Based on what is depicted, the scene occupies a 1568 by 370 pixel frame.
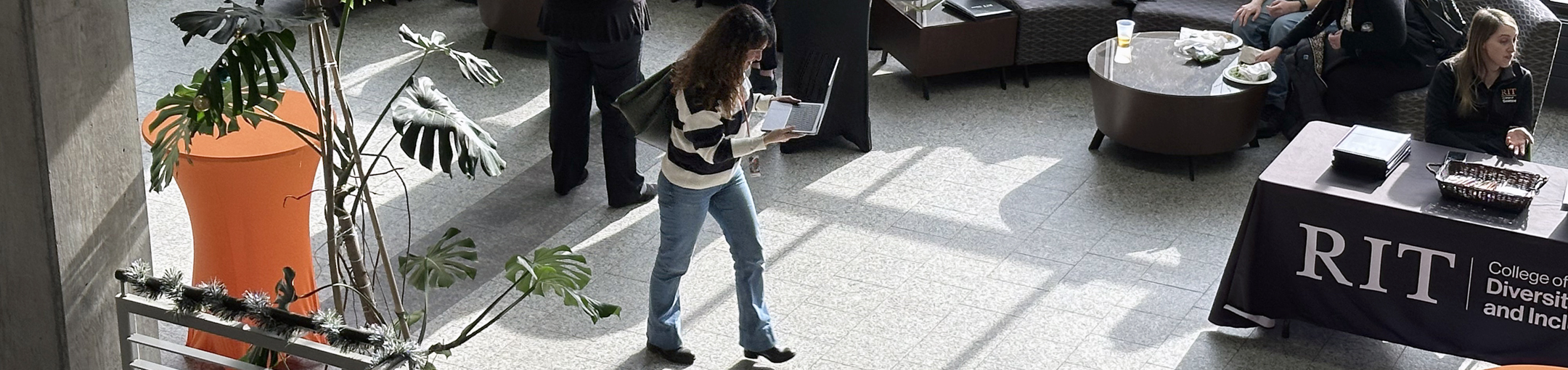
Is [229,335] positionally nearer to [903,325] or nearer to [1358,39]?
[903,325]

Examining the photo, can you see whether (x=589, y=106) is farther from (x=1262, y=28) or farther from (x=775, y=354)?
(x=1262, y=28)

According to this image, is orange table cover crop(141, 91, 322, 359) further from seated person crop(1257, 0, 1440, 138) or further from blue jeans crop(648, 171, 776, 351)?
seated person crop(1257, 0, 1440, 138)

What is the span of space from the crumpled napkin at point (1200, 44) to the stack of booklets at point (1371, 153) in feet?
5.65

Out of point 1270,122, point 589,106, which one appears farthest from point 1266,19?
point 589,106

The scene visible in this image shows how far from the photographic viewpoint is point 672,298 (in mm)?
5121

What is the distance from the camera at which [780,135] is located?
4.70 metres

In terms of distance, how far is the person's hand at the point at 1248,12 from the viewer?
25.2 ft

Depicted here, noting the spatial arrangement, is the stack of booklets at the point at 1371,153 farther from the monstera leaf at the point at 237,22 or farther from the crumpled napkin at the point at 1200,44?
the monstera leaf at the point at 237,22

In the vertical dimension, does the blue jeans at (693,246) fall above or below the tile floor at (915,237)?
above

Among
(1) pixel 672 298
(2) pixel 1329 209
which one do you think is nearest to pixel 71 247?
(1) pixel 672 298

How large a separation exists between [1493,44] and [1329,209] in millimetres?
1199

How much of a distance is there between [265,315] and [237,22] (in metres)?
0.78

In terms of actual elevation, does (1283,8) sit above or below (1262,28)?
above

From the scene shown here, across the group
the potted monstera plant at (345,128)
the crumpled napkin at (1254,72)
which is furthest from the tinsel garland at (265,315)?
the crumpled napkin at (1254,72)
